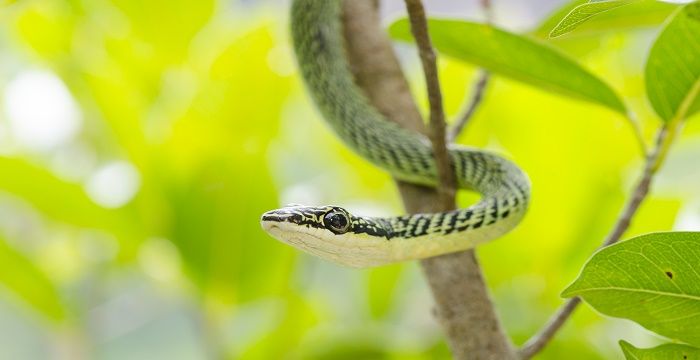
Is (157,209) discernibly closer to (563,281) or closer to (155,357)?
(563,281)

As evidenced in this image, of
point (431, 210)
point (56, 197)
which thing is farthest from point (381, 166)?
point (56, 197)

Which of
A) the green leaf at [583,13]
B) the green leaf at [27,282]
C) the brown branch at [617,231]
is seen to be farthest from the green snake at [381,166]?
the green leaf at [27,282]

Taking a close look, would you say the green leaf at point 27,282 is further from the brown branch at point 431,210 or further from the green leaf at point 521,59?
the green leaf at point 521,59

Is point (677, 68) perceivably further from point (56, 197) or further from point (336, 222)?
point (56, 197)

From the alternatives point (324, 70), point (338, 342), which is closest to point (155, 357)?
point (338, 342)

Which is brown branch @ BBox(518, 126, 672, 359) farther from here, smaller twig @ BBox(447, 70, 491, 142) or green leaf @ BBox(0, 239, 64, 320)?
green leaf @ BBox(0, 239, 64, 320)

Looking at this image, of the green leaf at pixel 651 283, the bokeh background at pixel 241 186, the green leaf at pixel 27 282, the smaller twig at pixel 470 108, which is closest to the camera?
the green leaf at pixel 651 283
